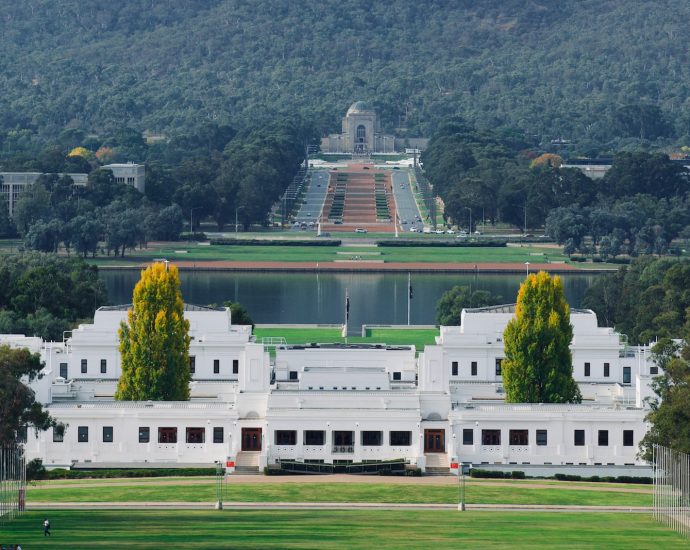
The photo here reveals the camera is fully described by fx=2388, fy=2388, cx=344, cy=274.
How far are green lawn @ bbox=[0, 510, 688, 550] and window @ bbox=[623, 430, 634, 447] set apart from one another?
430 inches

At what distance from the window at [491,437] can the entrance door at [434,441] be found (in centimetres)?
141

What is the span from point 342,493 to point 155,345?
47.0 feet

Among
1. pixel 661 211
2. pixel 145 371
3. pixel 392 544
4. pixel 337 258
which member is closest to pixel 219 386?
pixel 145 371

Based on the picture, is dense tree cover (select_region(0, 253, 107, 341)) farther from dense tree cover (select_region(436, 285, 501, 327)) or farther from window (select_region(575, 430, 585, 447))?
window (select_region(575, 430, 585, 447))

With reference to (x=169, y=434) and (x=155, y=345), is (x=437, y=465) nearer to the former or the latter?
(x=169, y=434)

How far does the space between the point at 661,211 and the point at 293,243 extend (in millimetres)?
30623

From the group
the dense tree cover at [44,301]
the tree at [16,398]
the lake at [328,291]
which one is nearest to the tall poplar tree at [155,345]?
the tree at [16,398]

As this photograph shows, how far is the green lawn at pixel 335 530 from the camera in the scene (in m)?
63.8

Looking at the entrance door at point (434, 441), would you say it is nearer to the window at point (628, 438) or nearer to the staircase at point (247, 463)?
the staircase at point (247, 463)

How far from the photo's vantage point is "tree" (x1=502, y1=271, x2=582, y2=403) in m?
85.4

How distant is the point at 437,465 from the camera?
7894 centimetres

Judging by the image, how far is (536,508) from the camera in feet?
233

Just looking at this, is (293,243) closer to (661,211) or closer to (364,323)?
(661,211)

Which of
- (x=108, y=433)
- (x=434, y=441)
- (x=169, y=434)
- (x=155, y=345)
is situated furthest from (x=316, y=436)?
(x=155, y=345)
